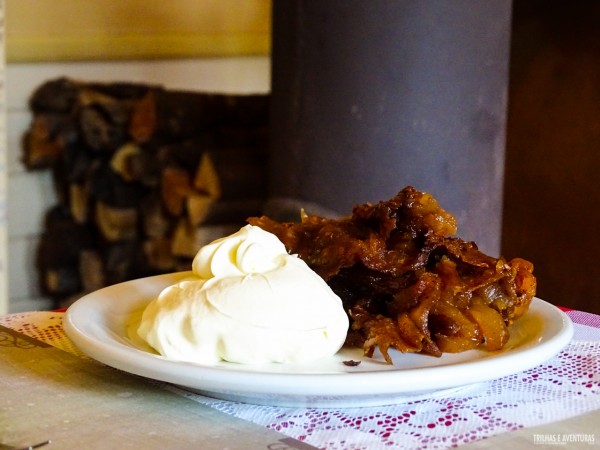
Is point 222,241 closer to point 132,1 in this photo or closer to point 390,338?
point 390,338

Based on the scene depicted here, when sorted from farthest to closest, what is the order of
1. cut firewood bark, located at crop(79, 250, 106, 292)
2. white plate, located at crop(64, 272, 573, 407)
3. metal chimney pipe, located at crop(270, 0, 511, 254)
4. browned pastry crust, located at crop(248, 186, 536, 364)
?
cut firewood bark, located at crop(79, 250, 106, 292) < metal chimney pipe, located at crop(270, 0, 511, 254) < browned pastry crust, located at crop(248, 186, 536, 364) < white plate, located at crop(64, 272, 573, 407)

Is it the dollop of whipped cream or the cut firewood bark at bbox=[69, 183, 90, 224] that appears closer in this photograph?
the dollop of whipped cream

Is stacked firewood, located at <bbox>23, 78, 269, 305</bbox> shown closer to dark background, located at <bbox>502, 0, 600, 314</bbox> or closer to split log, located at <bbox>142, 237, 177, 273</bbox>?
split log, located at <bbox>142, 237, 177, 273</bbox>

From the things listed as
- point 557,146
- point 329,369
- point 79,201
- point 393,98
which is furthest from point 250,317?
point 557,146

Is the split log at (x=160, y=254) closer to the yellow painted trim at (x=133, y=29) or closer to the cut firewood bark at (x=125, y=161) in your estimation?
the cut firewood bark at (x=125, y=161)

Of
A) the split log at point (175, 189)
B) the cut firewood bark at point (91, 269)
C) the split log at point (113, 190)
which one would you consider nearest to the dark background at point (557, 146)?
the split log at point (175, 189)

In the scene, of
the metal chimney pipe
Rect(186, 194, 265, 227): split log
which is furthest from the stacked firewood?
the metal chimney pipe
